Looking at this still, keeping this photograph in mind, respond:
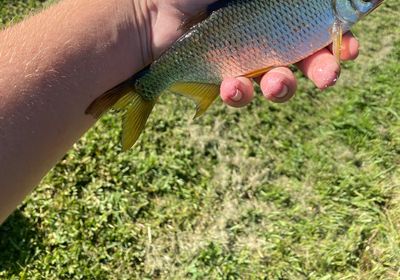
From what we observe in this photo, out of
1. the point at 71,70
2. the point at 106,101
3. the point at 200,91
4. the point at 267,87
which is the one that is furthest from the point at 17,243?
the point at 267,87

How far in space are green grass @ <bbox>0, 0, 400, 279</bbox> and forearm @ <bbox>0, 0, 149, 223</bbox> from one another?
0.98 m

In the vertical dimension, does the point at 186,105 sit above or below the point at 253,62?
below

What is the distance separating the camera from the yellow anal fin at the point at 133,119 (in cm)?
263

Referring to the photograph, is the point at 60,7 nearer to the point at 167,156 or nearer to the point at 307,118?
the point at 167,156

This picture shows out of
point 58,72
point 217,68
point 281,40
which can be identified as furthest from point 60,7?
point 281,40

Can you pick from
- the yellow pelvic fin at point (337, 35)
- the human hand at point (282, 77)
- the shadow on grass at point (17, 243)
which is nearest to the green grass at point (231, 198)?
the shadow on grass at point (17, 243)

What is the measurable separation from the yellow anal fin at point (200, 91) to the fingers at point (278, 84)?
26 cm

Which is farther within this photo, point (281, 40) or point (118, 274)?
point (118, 274)

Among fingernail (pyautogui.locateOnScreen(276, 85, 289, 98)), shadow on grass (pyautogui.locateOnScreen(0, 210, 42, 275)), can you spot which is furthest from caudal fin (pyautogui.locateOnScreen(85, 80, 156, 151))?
shadow on grass (pyautogui.locateOnScreen(0, 210, 42, 275))

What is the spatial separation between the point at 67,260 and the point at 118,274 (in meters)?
0.32

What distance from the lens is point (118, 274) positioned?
345 centimetres

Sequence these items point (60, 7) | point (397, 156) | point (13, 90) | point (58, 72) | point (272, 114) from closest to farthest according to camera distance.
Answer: point (13, 90), point (58, 72), point (60, 7), point (397, 156), point (272, 114)

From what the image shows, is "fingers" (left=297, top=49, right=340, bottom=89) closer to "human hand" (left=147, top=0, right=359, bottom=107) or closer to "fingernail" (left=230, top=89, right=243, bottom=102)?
"human hand" (left=147, top=0, right=359, bottom=107)

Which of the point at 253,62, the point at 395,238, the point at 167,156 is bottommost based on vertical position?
the point at 395,238
